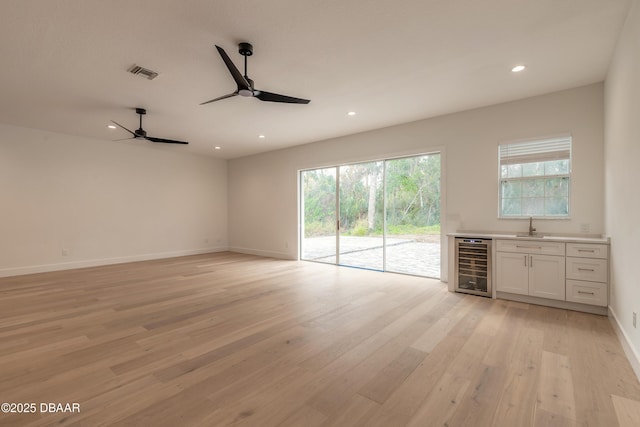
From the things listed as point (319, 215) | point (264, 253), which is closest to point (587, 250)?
point (319, 215)

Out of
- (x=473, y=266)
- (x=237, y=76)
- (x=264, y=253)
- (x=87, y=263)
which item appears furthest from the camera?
(x=264, y=253)

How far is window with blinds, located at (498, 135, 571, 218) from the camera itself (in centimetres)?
394

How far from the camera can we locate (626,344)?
8.19 feet

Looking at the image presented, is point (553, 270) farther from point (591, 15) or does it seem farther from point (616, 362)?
point (591, 15)

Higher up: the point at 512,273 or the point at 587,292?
the point at 512,273

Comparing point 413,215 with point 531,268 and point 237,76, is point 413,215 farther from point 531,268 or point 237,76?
point 237,76

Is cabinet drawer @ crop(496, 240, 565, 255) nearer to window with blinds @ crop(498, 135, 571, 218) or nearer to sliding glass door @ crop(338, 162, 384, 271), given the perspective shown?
window with blinds @ crop(498, 135, 571, 218)

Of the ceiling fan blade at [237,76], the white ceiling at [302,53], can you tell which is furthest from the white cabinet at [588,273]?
the ceiling fan blade at [237,76]

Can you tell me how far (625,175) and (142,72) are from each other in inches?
198

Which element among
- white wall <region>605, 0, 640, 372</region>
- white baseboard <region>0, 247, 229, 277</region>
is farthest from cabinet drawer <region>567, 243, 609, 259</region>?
white baseboard <region>0, 247, 229, 277</region>

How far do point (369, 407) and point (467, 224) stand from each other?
144 inches

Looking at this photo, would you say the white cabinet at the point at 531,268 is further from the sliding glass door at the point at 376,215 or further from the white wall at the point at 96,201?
the white wall at the point at 96,201

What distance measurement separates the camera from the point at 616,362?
233 cm

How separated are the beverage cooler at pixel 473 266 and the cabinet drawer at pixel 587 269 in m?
0.89
